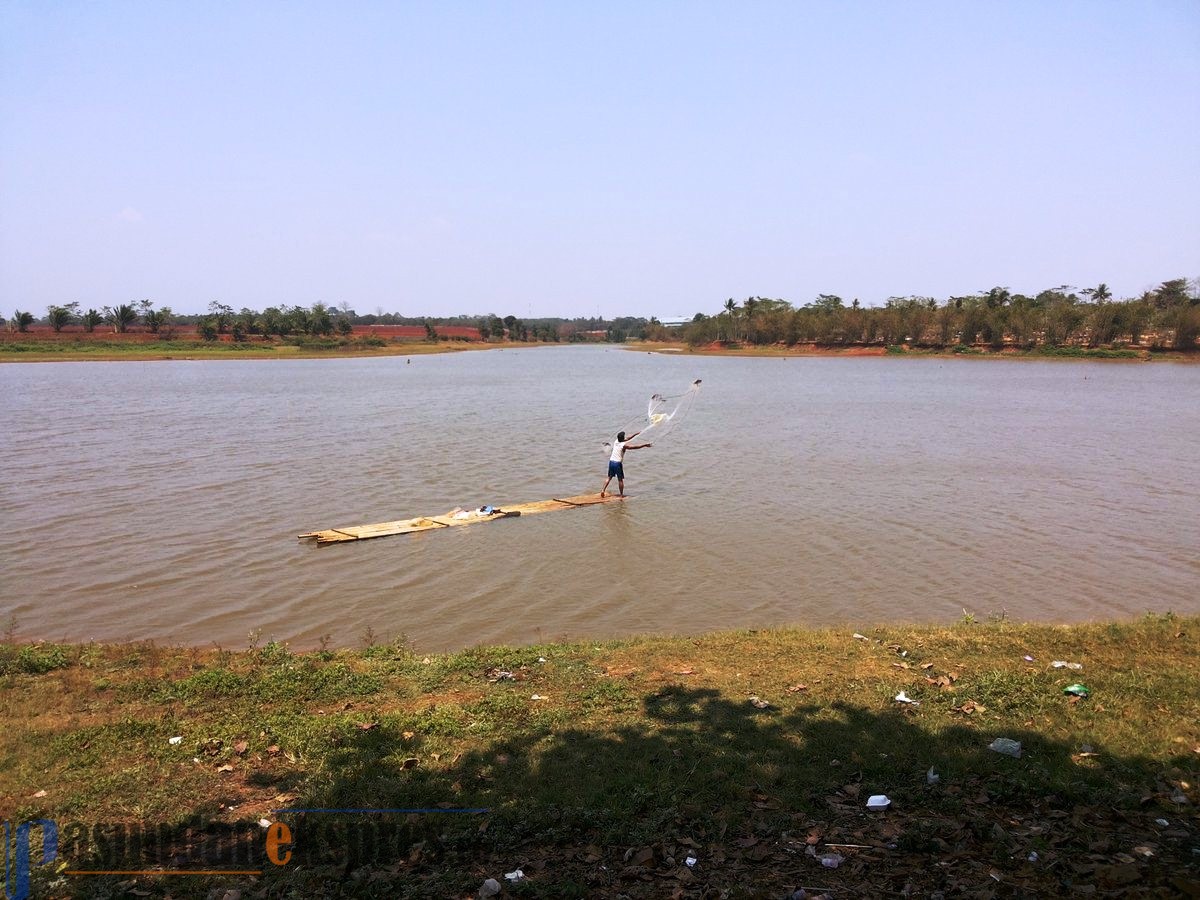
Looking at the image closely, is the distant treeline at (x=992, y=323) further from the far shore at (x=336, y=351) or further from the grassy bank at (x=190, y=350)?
the grassy bank at (x=190, y=350)

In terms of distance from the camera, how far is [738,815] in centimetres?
479

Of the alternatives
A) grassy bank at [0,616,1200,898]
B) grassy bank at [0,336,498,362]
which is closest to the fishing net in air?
grassy bank at [0,616,1200,898]

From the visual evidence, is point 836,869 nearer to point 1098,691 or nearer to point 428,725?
point 428,725

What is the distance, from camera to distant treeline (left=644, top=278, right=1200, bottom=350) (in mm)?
90000

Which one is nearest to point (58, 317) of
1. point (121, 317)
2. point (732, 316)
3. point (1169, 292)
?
point (121, 317)

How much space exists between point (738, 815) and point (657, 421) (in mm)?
19550

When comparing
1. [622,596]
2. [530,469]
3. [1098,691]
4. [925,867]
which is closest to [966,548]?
[622,596]

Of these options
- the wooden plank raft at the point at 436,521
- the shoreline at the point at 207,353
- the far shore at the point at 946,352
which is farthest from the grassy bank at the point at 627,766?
the shoreline at the point at 207,353

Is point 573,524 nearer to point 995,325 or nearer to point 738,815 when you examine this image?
point 738,815

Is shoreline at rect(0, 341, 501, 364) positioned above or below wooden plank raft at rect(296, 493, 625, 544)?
above

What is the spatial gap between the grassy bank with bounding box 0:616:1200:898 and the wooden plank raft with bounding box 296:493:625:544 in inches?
247

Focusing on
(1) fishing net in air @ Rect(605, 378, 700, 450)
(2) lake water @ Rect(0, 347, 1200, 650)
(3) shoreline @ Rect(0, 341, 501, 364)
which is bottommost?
(2) lake water @ Rect(0, 347, 1200, 650)

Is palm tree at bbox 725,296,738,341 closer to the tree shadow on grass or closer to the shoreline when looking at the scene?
the shoreline

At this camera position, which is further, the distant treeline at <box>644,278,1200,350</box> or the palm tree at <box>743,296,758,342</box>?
the palm tree at <box>743,296,758,342</box>
